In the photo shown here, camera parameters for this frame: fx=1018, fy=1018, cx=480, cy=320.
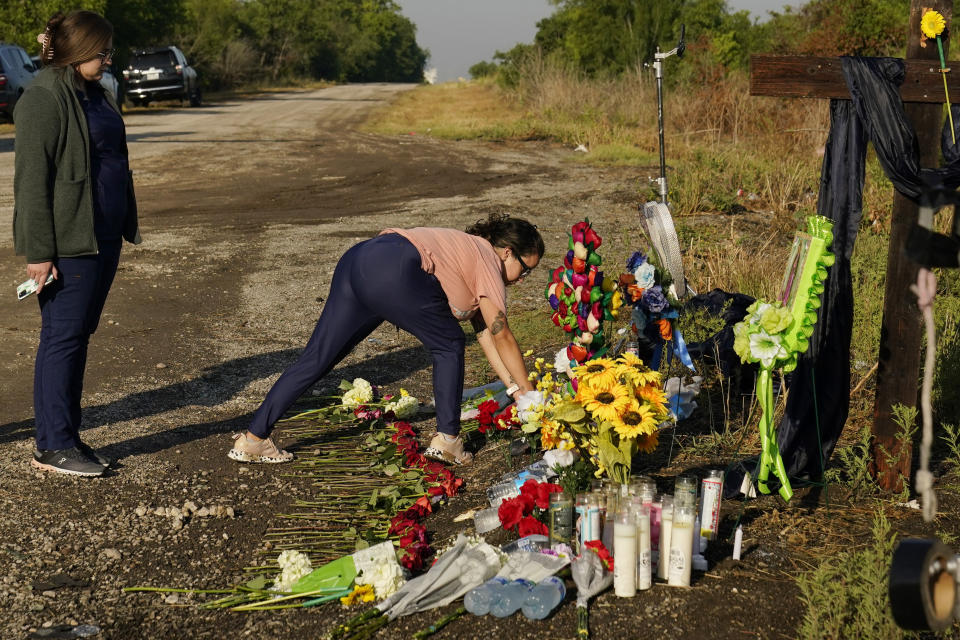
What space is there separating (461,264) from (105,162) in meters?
1.68

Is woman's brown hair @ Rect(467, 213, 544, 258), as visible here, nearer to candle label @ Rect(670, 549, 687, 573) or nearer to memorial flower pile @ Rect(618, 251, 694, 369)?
memorial flower pile @ Rect(618, 251, 694, 369)

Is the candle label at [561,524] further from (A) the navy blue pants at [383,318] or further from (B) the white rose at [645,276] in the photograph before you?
(B) the white rose at [645,276]

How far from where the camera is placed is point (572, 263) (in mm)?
4445

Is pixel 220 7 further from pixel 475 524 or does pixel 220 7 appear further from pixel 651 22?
pixel 475 524

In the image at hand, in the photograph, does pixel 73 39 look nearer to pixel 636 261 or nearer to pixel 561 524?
pixel 636 261

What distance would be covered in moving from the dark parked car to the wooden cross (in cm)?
1911

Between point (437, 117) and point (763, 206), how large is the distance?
16.7m

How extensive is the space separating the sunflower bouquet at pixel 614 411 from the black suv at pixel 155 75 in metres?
27.7

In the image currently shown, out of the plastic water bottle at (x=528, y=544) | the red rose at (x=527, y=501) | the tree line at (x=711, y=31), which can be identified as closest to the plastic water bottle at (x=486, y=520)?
the red rose at (x=527, y=501)

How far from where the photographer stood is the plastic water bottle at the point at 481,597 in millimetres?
3400

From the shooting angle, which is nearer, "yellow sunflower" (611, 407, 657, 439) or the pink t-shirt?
"yellow sunflower" (611, 407, 657, 439)

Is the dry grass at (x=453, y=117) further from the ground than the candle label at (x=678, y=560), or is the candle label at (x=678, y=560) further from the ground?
the dry grass at (x=453, y=117)

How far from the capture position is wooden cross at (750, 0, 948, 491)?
3.82 metres

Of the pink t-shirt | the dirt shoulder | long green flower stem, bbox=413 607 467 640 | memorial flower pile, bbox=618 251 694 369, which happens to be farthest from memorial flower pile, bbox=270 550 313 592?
memorial flower pile, bbox=618 251 694 369
